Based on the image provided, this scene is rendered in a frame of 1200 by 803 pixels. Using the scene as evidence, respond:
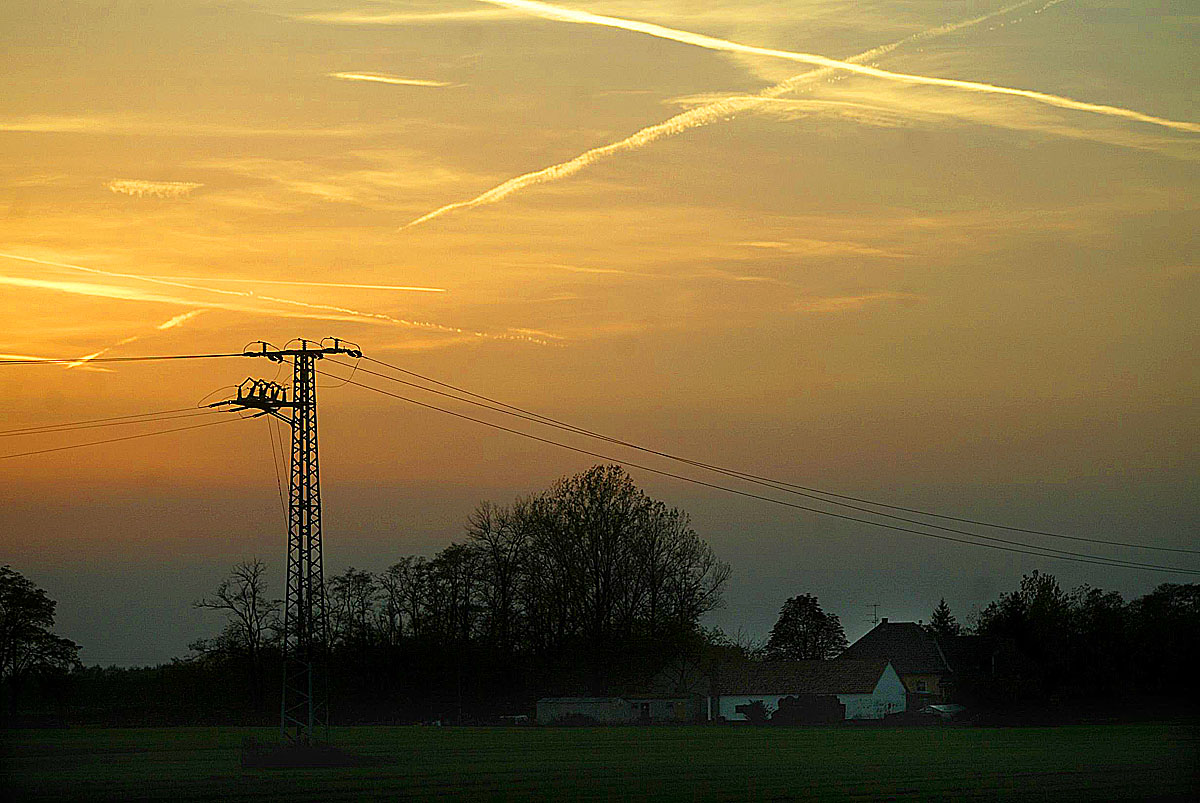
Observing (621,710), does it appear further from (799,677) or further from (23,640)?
(23,640)

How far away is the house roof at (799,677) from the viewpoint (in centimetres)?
10706

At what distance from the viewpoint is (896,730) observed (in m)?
80.9

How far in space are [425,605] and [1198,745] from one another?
204 ft

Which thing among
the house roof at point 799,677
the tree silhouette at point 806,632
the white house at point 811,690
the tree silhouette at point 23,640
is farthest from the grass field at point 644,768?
the tree silhouette at point 806,632

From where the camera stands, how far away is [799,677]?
109m

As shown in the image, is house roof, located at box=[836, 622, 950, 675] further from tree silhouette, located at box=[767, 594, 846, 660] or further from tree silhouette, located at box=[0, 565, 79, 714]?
tree silhouette, located at box=[0, 565, 79, 714]

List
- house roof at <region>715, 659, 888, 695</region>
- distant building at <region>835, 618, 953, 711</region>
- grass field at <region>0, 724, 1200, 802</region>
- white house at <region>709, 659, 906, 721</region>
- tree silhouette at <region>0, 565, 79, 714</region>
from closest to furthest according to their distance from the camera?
1. grass field at <region>0, 724, 1200, 802</region>
2. tree silhouette at <region>0, 565, 79, 714</region>
3. white house at <region>709, 659, 906, 721</region>
4. house roof at <region>715, 659, 888, 695</region>
5. distant building at <region>835, 618, 953, 711</region>

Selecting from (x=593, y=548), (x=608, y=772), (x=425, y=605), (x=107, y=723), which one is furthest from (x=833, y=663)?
(x=608, y=772)

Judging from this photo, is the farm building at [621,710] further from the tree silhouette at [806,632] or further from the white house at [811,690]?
the tree silhouette at [806,632]

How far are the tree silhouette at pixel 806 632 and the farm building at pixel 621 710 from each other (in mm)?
53200

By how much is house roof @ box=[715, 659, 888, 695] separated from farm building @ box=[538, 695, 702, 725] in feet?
12.9

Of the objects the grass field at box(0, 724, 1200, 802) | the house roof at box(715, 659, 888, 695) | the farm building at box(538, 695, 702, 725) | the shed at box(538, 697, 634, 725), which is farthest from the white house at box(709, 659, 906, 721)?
the grass field at box(0, 724, 1200, 802)

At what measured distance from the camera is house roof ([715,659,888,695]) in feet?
351

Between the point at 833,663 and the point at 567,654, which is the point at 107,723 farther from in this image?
the point at 833,663
